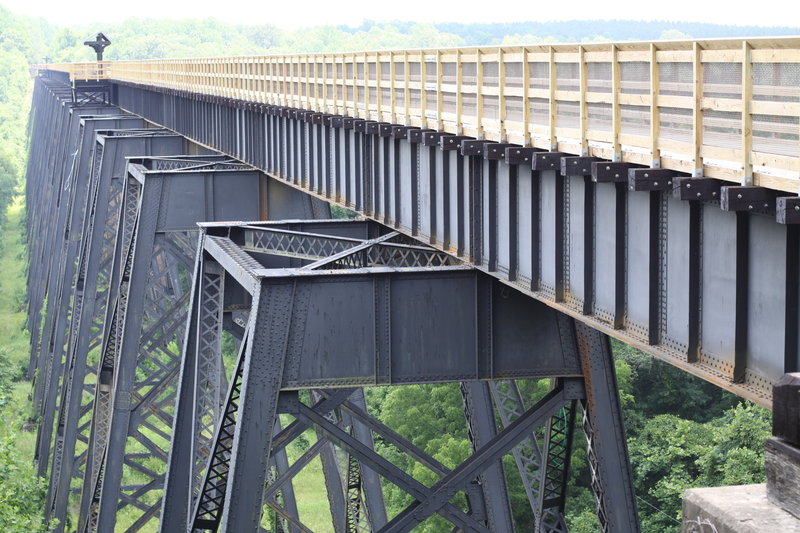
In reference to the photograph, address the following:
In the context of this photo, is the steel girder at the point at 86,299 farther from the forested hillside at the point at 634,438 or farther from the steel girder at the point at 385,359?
the steel girder at the point at 385,359

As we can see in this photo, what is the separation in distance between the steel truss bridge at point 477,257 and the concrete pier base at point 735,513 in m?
4.68

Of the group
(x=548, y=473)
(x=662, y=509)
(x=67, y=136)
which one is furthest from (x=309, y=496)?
(x=548, y=473)

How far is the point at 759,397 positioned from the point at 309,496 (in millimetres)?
37192

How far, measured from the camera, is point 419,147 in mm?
14586

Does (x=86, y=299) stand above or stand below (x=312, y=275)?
below

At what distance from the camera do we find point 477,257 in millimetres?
12766

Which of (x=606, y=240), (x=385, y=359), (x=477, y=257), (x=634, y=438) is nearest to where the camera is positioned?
(x=606, y=240)

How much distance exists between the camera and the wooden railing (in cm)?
752

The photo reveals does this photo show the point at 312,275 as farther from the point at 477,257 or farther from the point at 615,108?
the point at 615,108

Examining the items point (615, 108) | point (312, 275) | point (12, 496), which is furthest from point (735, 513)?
point (12, 496)

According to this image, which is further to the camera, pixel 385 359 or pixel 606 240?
pixel 385 359

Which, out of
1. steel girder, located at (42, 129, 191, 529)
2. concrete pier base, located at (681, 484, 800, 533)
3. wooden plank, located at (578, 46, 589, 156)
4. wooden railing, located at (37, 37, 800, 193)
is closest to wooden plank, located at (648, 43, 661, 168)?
wooden railing, located at (37, 37, 800, 193)

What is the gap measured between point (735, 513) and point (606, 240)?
748cm

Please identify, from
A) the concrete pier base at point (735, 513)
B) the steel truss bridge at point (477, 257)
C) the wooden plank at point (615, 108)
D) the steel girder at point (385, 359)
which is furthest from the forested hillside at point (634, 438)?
the concrete pier base at point (735, 513)
